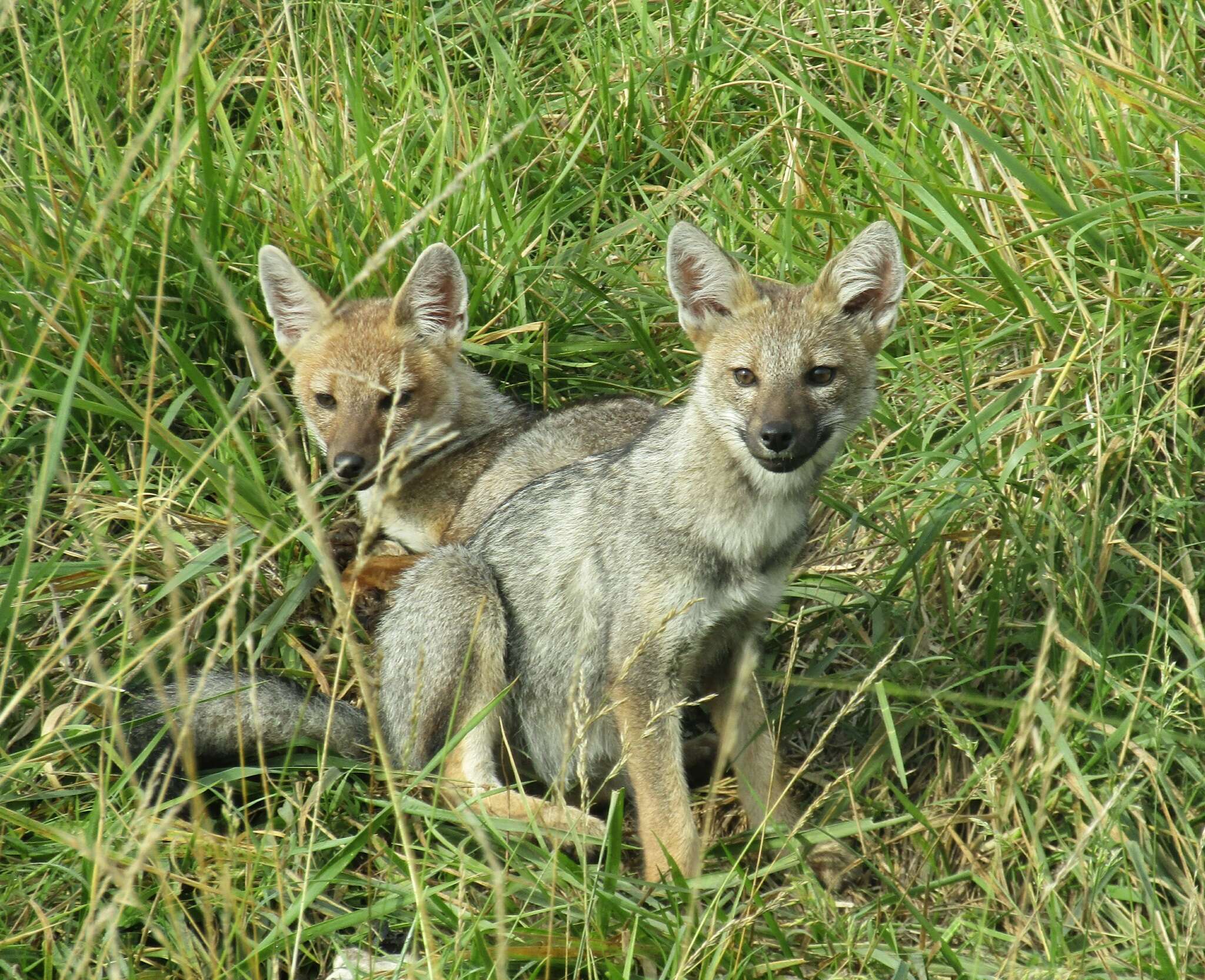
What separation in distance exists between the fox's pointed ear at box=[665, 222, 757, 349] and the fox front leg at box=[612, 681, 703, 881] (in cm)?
118

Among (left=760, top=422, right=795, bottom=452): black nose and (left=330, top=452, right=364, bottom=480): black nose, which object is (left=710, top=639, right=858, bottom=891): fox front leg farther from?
(left=330, top=452, right=364, bottom=480): black nose

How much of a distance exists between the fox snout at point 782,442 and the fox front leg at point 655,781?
75 cm

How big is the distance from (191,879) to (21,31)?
4.25 m

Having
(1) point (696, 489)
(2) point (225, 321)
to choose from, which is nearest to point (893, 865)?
(1) point (696, 489)

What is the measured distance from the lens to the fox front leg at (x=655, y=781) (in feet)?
13.1

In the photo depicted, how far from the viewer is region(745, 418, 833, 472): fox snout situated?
394 centimetres

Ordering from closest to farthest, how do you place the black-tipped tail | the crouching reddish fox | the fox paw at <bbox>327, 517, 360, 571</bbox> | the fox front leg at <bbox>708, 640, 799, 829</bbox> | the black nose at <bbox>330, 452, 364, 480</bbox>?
the black-tipped tail
the crouching reddish fox
the fox front leg at <bbox>708, 640, 799, 829</bbox>
the black nose at <bbox>330, 452, 364, 480</bbox>
the fox paw at <bbox>327, 517, 360, 571</bbox>

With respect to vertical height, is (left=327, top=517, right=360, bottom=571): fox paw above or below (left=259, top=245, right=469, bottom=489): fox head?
below

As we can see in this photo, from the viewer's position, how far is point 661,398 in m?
5.55

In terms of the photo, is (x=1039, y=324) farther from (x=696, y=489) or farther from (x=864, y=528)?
(x=696, y=489)

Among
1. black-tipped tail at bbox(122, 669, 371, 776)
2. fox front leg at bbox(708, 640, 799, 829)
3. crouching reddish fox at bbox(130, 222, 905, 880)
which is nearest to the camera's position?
black-tipped tail at bbox(122, 669, 371, 776)

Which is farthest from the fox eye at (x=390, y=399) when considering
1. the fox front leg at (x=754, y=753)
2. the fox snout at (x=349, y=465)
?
the fox front leg at (x=754, y=753)

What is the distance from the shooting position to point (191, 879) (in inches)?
134

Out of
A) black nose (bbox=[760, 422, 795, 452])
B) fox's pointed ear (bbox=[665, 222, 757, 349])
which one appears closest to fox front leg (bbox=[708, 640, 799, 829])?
black nose (bbox=[760, 422, 795, 452])
